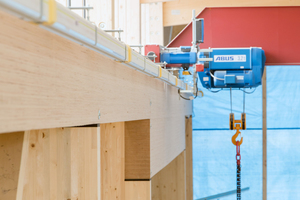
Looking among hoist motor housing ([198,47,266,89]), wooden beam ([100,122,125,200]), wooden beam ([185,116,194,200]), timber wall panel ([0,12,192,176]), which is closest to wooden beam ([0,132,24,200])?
timber wall panel ([0,12,192,176])

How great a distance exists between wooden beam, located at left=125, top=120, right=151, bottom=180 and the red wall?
273 centimetres

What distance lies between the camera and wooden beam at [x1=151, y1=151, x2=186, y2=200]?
4.74 metres

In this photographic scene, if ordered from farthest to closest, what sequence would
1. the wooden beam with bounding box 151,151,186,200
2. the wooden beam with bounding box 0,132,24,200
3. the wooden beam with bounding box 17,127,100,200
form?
1. the wooden beam with bounding box 151,151,186,200
2. the wooden beam with bounding box 17,127,100,200
3. the wooden beam with bounding box 0,132,24,200

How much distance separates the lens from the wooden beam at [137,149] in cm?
216

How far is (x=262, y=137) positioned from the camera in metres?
5.74

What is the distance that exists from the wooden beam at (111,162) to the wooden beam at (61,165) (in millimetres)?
537

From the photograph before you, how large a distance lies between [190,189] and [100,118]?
4786 mm

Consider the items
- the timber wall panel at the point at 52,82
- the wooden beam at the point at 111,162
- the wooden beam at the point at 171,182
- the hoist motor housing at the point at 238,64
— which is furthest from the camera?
the wooden beam at the point at 171,182

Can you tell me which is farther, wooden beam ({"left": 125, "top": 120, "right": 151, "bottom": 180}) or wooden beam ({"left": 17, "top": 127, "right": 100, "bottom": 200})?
wooden beam ({"left": 125, "top": 120, "right": 151, "bottom": 180})

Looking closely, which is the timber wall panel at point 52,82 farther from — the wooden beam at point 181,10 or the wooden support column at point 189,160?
the wooden support column at point 189,160

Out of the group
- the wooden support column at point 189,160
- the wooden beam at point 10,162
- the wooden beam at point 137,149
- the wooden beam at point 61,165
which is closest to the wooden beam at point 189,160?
the wooden support column at point 189,160

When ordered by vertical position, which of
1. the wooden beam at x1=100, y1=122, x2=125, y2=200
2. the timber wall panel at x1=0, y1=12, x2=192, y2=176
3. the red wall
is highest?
the red wall

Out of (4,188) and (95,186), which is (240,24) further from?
(4,188)

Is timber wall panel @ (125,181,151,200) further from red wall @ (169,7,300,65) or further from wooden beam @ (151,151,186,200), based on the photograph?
red wall @ (169,7,300,65)
